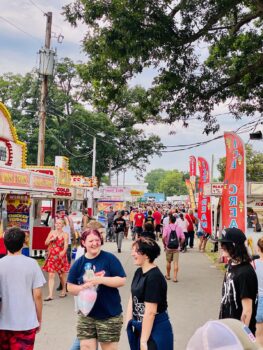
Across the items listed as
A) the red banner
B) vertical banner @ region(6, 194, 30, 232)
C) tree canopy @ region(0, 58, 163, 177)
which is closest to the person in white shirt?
vertical banner @ region(6, 194, 30, 232)

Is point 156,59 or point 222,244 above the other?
point 156,59

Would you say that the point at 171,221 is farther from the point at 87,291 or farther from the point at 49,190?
the point at 87,291

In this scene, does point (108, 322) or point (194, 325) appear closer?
point (108, 322)

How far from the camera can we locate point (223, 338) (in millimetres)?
1378

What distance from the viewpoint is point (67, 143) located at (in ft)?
140

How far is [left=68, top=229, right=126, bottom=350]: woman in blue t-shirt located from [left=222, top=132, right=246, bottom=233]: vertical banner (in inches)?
225

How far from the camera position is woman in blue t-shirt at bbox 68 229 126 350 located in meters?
4.04

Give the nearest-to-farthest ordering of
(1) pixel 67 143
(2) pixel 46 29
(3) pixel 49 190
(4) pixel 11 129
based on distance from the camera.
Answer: (4) pixel 11 129
(3) pixel 49 190
(2) pixel 46 29
(1) pixel 67 143

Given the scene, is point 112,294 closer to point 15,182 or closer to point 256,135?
point 15,182

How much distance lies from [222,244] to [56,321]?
401 cm

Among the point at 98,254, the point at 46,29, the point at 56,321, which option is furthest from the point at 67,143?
the point at 98,254

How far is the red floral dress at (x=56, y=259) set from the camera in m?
8.80

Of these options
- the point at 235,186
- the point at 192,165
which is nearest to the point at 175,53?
the point at 235,186

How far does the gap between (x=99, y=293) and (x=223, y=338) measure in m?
2.82
